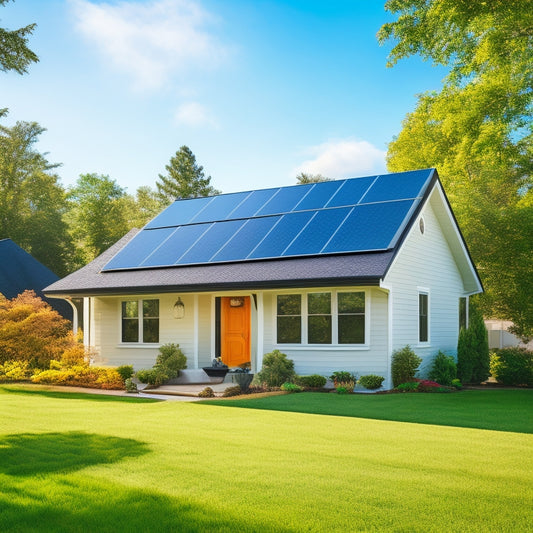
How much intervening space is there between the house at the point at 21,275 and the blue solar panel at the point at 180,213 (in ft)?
27.1

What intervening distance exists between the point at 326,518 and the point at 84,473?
264 centimetres

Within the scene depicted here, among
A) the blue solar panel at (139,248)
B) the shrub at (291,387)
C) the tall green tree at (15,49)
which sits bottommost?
the shrub at (291,387)

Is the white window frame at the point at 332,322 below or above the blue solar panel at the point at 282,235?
below

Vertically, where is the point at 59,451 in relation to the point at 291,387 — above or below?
above

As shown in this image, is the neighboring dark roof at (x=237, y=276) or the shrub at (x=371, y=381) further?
the shrub at (x=371, y=381)

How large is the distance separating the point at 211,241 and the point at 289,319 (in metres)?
4.08

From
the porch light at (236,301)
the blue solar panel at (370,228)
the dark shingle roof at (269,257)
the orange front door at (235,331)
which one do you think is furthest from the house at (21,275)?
the blue solar panel at (370,228)

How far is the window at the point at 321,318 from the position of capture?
1520 cm

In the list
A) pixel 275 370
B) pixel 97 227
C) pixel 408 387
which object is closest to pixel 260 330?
pixel 275 370

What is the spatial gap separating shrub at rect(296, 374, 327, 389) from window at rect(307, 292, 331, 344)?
1081mm

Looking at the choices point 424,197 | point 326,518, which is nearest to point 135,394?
point 424,197

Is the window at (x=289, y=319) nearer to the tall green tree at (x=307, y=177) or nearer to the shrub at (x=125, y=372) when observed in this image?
the shrub at (x=125, y=372)

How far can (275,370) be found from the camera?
14891mm

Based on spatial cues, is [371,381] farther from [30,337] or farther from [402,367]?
[30,337]
